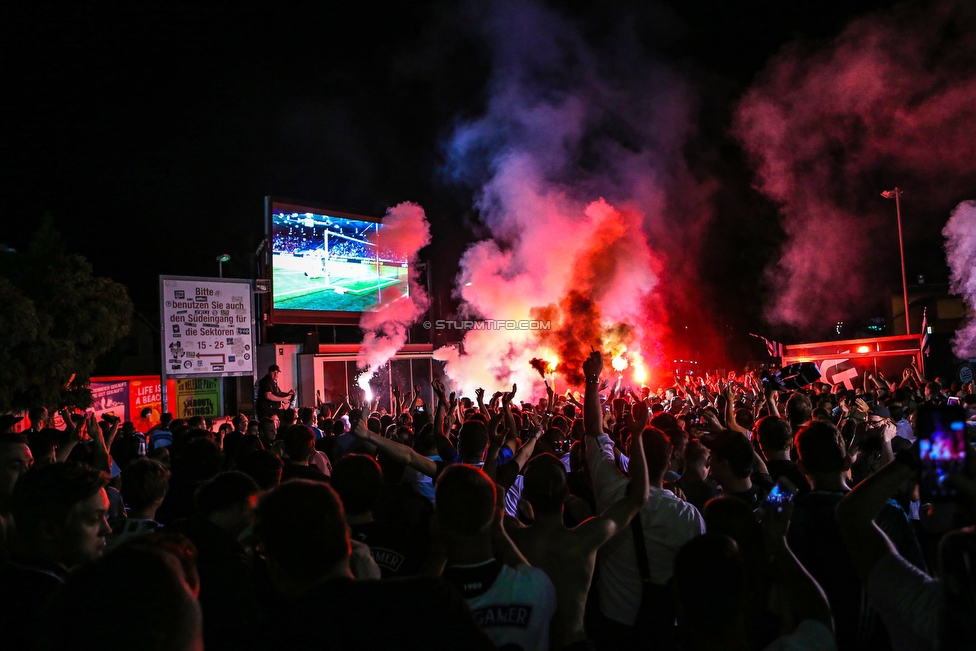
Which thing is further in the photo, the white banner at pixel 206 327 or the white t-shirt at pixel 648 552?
the white banner at pixel 206 327

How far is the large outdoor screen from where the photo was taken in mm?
26156

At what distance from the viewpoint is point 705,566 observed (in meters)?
2.45

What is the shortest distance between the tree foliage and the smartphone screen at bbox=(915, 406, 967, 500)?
79.0 feet

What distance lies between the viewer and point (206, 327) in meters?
18.8

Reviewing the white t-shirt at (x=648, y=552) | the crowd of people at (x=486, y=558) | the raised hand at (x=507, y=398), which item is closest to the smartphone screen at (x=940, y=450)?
the crowd of people at (x=486, y=558)

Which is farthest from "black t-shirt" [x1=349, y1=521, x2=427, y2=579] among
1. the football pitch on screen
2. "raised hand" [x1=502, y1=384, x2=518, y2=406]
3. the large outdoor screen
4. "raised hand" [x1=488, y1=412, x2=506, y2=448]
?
the football pitch on screen

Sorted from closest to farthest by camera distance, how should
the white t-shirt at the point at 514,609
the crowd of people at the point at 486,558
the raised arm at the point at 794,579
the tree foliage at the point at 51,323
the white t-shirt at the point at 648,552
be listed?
the crowd of people at the point at 486,558 → the raised arm at the point at 794,579 → the white t-shirt at the point at 514,609 → the white t-shirt at the point at 648,552 → the tree foliage at the point at 51,323

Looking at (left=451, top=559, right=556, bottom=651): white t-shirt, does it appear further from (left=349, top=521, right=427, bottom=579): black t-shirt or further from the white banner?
the white banner

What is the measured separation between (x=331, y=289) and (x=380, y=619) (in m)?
26.4

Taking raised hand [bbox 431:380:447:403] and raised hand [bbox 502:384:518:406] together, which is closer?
raised hand [bbox 502:384:518:406]

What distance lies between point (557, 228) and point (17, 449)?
25.8 metres

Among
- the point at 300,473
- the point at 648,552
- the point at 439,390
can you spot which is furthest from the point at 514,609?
the point at 439,390

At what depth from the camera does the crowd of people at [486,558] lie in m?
1.87

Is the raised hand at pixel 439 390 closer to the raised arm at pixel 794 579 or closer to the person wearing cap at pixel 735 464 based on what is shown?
the person wearing cap at pixel 735 464
